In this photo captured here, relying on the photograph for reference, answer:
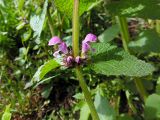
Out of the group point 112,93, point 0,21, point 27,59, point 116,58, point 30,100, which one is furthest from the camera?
point 0,21

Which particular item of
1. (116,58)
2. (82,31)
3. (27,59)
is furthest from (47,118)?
(116,58)

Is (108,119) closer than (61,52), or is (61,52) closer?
(61,52)

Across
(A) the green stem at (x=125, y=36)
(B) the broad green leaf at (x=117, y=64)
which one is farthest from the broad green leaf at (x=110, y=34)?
(B) the broad green leaf at (x=117, y=64)

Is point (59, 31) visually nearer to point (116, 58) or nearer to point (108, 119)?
point (108, 119)

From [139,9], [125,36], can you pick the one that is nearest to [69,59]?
[139,9]

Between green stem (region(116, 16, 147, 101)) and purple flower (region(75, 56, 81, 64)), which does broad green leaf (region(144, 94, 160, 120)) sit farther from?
purple flower (region(75, 56, 81, 64))

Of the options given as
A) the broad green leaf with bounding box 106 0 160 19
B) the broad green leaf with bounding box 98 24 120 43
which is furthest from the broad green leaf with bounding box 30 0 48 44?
the broad green leaf with bounding box 98 24 120 43
